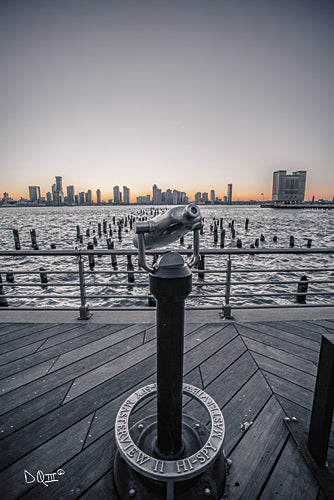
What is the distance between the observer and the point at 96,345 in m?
2.98

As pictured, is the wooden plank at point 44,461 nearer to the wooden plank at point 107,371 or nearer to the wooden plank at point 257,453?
the wooden plank at point 107,371

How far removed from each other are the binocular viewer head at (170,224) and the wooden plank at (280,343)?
2322mm

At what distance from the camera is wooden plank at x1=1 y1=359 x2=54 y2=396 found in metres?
2.31

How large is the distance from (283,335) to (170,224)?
2704 mm

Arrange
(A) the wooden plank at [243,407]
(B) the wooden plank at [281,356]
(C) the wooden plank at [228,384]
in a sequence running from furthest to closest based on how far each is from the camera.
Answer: (B) the wooden plank at [281,356]
(C) the wooden plank at [228,384]
(A) the wooden plank at [243,407]

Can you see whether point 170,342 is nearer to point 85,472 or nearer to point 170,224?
point 170,224

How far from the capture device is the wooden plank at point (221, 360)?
8.03 feet

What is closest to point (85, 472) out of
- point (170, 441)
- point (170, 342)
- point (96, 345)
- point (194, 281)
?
point (170, 441)

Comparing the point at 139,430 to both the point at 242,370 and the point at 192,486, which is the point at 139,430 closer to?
the point at 192,486

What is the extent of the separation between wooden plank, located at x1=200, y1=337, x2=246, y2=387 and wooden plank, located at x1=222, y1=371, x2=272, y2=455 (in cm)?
28

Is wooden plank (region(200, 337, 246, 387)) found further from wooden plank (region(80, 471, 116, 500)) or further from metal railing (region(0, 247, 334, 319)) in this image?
metal railing (region(0, 247, 334, 319))

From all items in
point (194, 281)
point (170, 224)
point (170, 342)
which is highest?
point (170, 224)

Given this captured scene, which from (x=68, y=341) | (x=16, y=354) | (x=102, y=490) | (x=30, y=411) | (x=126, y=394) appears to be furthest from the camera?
(x=68, y=341)

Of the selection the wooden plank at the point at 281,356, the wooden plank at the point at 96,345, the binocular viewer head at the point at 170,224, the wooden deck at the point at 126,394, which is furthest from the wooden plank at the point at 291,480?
the wooden plank at the point at 96,345
